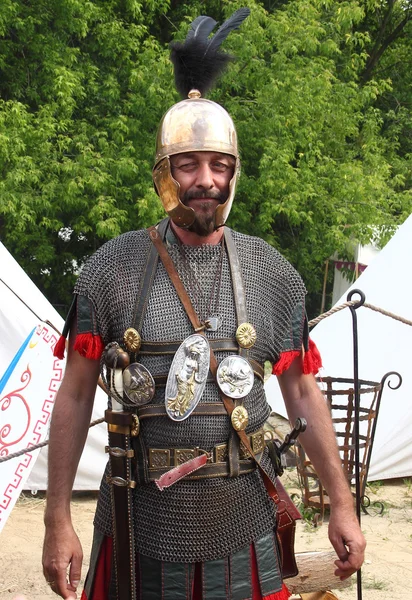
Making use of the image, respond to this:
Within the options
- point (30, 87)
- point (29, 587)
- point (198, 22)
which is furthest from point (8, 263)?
point (30, 87)

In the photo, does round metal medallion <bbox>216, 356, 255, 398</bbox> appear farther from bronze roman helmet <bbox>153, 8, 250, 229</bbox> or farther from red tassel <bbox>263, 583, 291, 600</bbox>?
red tassel <bbox>263, 583, 291, 600</bbox>

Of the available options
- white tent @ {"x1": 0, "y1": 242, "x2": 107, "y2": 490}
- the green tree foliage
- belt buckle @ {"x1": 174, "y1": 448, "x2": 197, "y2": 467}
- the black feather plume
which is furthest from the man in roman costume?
the green tree foliage

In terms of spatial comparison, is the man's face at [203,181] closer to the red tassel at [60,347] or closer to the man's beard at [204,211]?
the man's beard at [204,211]

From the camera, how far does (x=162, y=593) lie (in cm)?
199

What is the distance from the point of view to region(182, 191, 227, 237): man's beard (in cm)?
213

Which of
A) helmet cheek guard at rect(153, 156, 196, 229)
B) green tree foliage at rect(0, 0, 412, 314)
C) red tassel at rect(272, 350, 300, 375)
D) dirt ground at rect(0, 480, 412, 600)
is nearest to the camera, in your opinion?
helmet cheek guard at rect(153, 156, 196, 229)

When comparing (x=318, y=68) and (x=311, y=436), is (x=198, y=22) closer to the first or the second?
(x=311, y=436)

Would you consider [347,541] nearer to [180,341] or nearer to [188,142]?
[180,341]

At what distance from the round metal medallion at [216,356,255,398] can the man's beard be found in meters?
0.36

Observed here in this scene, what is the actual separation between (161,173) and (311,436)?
857mm

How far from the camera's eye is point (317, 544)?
15.1 ft

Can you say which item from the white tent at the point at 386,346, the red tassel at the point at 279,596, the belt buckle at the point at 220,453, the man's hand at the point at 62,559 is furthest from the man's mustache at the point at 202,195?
the white tent at the point at 386,346

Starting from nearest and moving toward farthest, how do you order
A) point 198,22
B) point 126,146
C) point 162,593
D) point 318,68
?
point 162,593 < point 198,22 < point 126,146 < point 318,68

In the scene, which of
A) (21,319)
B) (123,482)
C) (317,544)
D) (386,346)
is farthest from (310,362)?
(386,346)
